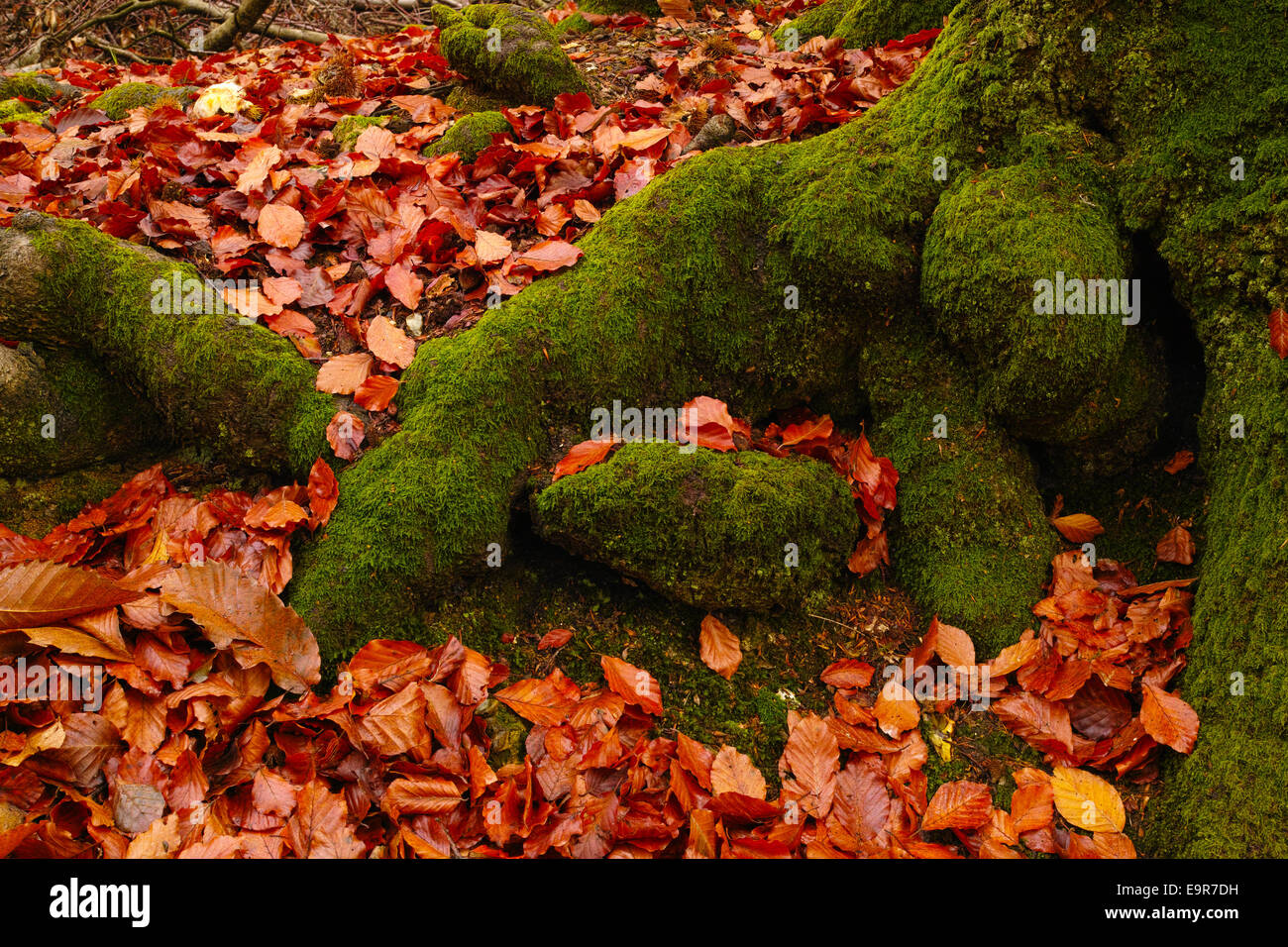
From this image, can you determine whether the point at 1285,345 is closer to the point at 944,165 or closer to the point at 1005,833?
the point at 944,165

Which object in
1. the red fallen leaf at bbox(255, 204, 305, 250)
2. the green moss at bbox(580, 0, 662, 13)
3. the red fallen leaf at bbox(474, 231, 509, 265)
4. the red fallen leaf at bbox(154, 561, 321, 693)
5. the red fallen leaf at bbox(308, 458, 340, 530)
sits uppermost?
the green moss at bbox(580, 0, 662, 13)

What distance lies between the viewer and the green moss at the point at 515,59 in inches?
164

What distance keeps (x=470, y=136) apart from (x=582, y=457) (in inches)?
76.2

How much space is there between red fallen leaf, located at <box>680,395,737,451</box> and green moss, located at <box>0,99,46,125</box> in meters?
4.15

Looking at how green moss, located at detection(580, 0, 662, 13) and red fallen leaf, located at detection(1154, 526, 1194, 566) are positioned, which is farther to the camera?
green moss, located at detection(580, 0, 662, 13)

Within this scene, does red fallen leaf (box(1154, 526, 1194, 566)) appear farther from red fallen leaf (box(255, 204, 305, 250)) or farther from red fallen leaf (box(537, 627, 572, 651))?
red fallen leaf (box(255, 204, 305, 250))

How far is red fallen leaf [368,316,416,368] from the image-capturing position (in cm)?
295

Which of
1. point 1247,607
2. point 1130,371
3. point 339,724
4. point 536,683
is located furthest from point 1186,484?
point 339,724

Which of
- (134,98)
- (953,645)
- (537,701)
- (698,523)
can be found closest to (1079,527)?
(953,645)

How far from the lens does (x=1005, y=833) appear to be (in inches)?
95.7

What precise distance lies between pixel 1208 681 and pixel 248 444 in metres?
3.28

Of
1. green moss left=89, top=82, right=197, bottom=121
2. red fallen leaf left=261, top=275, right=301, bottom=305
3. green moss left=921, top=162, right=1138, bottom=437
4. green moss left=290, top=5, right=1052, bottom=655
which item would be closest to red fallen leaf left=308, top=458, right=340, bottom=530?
green moss left=290, top=5, right=1052, bottom=655

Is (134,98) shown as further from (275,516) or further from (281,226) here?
(275,516)

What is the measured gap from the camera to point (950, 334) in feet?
9.89
